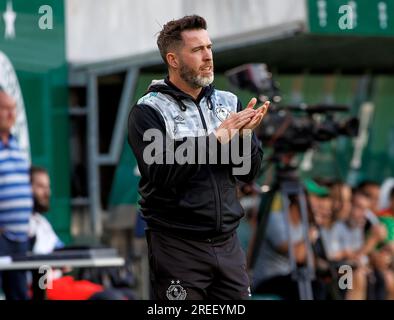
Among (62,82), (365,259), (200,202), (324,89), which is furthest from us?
(324,89)

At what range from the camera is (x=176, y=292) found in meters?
4.33

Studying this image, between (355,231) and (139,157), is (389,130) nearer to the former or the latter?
(355,231)

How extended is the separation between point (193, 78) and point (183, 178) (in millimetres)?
397

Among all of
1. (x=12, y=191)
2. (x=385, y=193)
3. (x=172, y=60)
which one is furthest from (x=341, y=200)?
(x=172, y=60)

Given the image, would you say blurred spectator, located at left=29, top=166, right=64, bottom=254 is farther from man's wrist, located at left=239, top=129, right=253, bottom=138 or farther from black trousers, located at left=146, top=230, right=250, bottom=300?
man's wrist, located at left=239, top=129, right=253, bottom=138

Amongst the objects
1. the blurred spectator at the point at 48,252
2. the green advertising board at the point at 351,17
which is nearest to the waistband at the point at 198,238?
the blurred spectator at the point at 48,252

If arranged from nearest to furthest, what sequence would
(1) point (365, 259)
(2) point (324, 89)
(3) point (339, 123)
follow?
(3) point (339, 123)
(1) point (365, 259)
(2) point (324, 89)

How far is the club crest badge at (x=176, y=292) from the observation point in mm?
4312

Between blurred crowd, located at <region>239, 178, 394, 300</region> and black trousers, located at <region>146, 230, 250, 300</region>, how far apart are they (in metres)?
2.40

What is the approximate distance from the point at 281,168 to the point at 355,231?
1664 mm

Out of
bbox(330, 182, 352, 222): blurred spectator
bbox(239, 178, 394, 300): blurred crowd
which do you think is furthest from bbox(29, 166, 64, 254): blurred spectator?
bbox(330, 182, 352, 222): blurred spectator

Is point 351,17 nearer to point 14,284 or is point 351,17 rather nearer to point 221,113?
point 14,284
